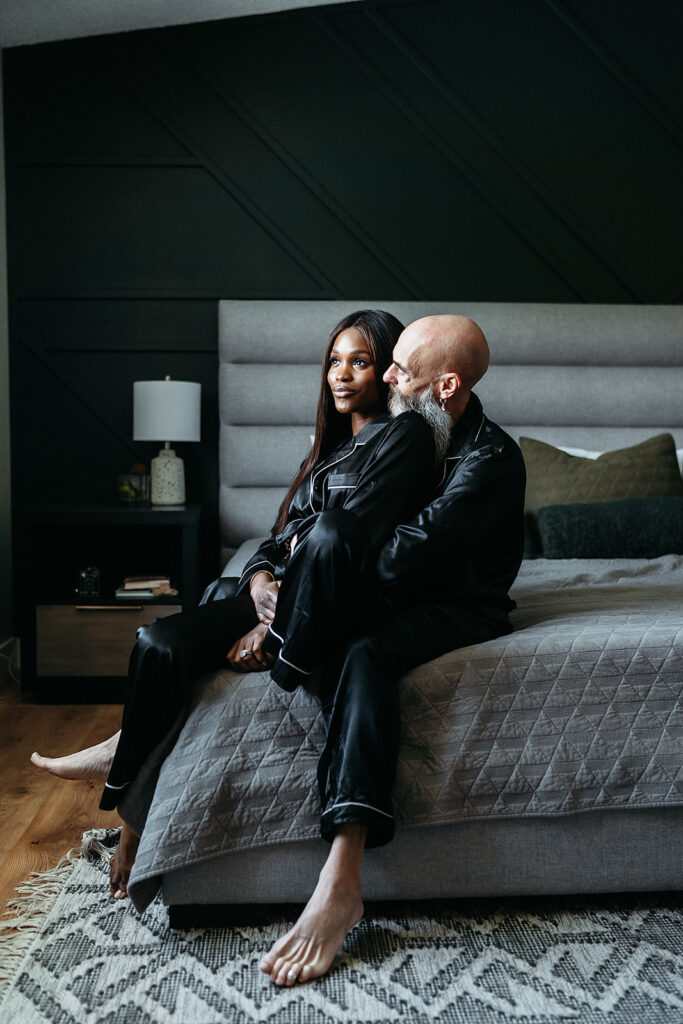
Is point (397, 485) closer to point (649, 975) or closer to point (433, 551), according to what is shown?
point (433, 551)

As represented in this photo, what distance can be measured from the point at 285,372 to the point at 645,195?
180 centimetres

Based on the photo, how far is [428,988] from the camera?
1.40 m

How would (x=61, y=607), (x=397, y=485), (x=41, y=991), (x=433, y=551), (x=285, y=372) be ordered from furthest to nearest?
(x=285, y=372) < (x=61, y=607) < (x=397, y=485) < (x=433, y=551) < (x=41, y=991)

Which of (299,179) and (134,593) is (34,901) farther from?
(299,179)

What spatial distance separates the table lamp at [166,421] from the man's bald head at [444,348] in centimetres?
156

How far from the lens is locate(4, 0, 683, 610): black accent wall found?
350 cm

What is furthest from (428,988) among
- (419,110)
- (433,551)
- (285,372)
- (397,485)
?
(419,110)

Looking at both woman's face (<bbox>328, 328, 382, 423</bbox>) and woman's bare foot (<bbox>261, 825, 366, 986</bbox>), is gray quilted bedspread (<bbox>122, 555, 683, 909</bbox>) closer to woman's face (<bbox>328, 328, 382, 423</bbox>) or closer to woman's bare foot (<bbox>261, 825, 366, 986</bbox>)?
woman's bare foot (<bbox>261, 825, 366, 986</bbox>)

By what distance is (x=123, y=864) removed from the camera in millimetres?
1701

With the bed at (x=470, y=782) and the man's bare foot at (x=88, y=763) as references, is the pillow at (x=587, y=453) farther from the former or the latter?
the man's bare foot at (x=88, y=763)

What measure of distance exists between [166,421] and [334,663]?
1.92 metres

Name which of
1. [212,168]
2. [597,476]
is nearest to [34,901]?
[597,476]

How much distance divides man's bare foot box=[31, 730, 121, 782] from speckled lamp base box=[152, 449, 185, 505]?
5.25 ft

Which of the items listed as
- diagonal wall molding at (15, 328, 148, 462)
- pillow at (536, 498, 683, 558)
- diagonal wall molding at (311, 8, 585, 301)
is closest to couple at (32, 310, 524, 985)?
pillow at (536, 498, 683, 558)
